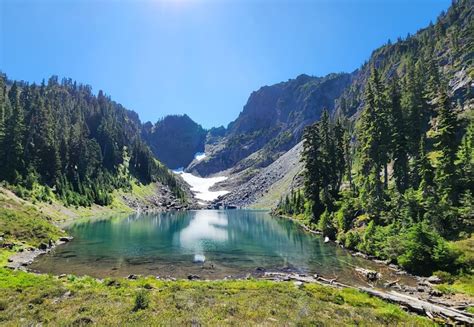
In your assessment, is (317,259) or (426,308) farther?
(317,259)

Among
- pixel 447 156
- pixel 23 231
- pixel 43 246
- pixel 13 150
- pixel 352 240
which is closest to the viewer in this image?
pixel 447 156

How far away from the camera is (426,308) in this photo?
20.7 meters

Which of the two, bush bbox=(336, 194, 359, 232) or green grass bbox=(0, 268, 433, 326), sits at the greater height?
bush bbox=(336, 194, 359, 232)

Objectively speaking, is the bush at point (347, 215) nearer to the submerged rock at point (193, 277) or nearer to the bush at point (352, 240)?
the bush at point (352, 240)

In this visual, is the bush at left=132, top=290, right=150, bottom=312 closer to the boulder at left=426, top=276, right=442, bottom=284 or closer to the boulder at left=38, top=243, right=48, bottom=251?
the boulder at left=426, top=276, right=442, bottom=284

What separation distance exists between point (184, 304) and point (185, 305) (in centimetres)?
18

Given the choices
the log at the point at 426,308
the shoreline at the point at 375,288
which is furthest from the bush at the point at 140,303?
the log at the point at 426,308

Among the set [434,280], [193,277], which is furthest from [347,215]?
[193,277]

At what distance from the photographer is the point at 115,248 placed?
4897 cm

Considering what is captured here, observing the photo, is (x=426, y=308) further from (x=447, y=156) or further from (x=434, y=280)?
(x=447, y=156)

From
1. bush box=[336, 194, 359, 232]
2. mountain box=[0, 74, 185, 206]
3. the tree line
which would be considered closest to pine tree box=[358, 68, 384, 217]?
the tree line

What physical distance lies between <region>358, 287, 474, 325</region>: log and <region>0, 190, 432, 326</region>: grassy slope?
1589 mm

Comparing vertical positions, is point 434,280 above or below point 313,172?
below

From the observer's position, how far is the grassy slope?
16797 mm
